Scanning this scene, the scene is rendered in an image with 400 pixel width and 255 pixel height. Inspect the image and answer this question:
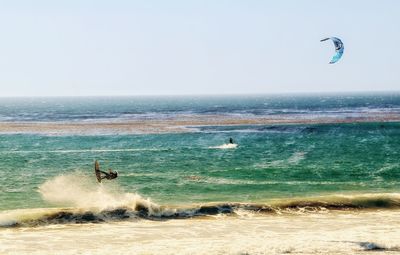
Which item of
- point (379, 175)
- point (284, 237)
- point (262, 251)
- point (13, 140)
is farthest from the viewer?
point (13, 140)

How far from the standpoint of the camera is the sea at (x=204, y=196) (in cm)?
2584

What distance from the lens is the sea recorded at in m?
25.8

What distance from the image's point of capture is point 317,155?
5831 cm

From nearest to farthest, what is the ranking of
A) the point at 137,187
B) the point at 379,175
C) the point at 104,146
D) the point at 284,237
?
the point at 284,237, the point at 137,187, the point at 379,175, the point at 104,146

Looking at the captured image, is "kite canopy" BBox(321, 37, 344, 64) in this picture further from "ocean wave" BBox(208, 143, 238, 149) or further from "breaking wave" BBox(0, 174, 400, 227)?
"ocean wave" BBox(208, 143, 238, 149)

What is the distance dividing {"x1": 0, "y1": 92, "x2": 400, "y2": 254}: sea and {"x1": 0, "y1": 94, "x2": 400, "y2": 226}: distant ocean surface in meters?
0.12

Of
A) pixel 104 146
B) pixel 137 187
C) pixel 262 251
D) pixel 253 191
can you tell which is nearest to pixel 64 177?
pixel 137 187

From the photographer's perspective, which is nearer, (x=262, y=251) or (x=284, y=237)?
(x=262, y=251)

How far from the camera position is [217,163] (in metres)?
53.6

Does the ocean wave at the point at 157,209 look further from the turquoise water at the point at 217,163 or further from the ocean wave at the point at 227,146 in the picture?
the ocean wave at the point at 227,146

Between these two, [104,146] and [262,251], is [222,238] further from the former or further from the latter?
[104,146]

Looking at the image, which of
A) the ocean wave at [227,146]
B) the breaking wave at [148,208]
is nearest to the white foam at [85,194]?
the breaking wave at [148,208]

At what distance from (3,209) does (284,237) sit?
17.6 meters

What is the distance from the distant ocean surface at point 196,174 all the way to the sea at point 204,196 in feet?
0.38
